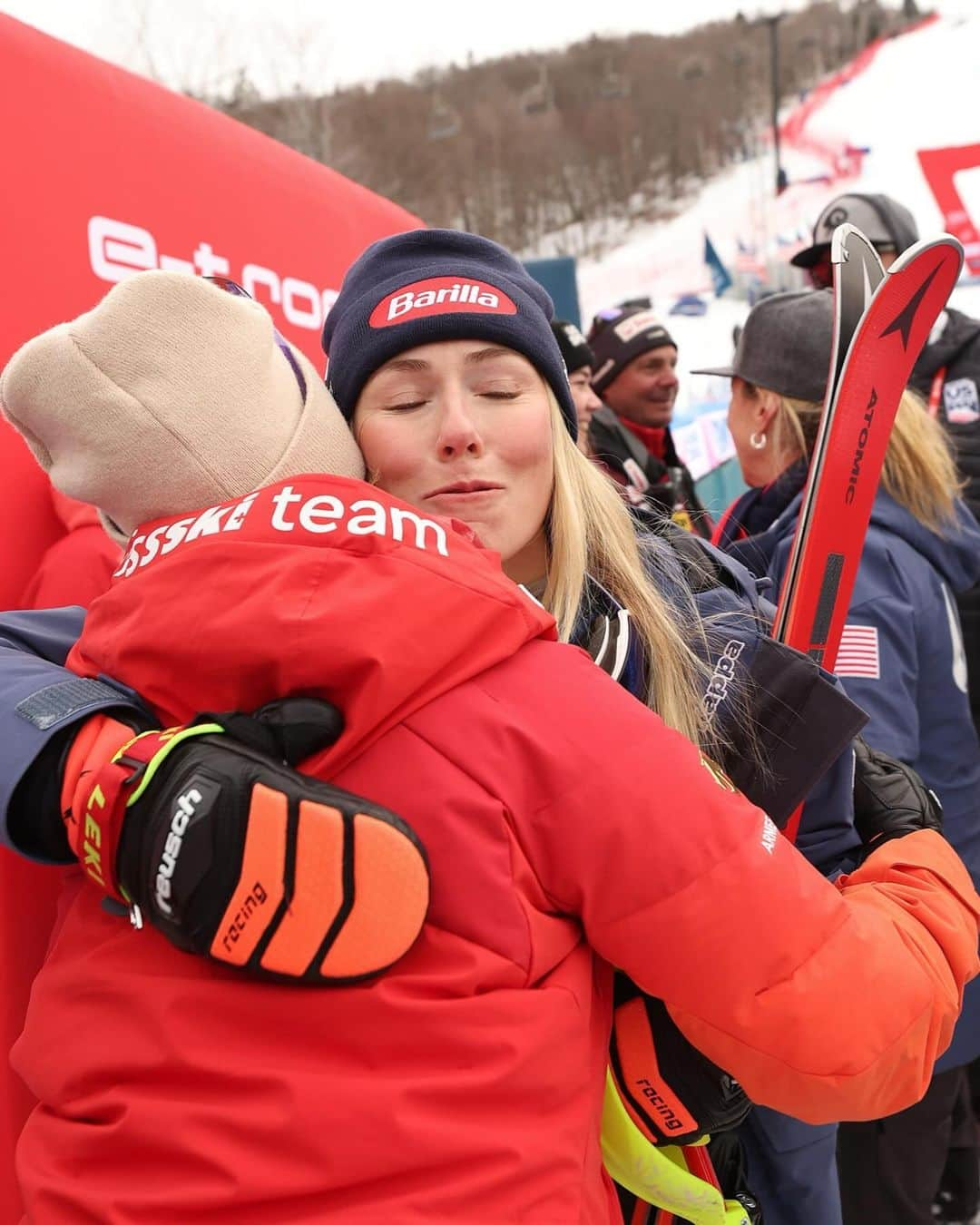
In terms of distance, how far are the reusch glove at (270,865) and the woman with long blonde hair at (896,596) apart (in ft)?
4.36

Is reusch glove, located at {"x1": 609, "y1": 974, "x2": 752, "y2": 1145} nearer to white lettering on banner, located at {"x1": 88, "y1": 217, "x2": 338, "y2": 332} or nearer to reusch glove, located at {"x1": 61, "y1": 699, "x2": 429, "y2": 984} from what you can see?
reusch glove, located at {"x1": 61, "y1": 699, "x2": 429, "y2": 984}

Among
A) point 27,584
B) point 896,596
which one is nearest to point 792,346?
point 896,596

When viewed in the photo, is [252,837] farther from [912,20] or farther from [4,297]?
[912,20]

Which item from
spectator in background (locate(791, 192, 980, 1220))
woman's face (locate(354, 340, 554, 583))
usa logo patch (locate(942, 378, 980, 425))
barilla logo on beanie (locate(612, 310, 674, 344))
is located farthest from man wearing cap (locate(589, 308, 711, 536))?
woman's face (locate(354, 340, 554, 583))

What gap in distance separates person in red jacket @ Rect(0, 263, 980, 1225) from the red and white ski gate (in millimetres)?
670

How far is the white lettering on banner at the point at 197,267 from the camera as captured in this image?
1.76m

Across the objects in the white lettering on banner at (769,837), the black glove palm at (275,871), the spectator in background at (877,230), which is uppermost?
the black glove palm at (275,871)

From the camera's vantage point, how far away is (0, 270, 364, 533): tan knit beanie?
3.37ft

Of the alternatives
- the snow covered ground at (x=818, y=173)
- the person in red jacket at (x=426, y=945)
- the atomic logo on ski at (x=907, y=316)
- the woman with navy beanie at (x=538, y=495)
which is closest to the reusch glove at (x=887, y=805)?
the woman with navy beanie at (x=538, y=495)

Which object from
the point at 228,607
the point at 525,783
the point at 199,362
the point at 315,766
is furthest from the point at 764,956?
the point at 199,362

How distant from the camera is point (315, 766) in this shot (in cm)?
84

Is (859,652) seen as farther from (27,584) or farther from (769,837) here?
(27,584)

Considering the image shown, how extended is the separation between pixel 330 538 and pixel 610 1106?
0.65 metres

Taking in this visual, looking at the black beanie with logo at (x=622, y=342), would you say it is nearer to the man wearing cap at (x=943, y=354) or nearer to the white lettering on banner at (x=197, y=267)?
the man wearing cap at (x=943, y=354)
